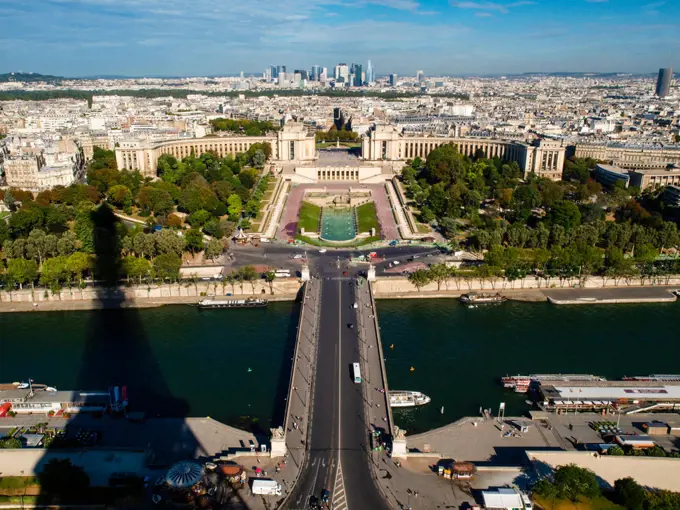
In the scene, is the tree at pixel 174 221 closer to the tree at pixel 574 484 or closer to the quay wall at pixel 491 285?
the quay wall at pixel 491 285

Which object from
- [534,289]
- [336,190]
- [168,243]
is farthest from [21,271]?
[336,190]

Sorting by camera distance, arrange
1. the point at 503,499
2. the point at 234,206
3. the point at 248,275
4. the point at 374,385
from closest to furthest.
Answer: the point at 503,499, the point at 374,385, the point at 248,275, the point at 234,206

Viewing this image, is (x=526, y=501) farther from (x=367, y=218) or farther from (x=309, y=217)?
(x=309, y=217)

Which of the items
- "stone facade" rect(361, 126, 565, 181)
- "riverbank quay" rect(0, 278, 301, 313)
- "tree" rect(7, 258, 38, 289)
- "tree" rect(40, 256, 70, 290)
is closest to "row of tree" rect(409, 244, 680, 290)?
"riverbank quay" rect(0, 278, 301, 313)

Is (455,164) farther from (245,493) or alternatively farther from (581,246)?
(245,493)

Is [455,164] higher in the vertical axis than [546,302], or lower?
higher

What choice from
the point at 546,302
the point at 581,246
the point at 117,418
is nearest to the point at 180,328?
the point at 117,418
